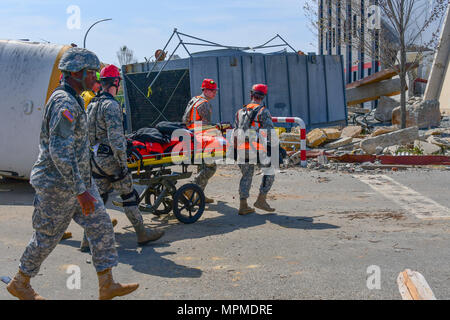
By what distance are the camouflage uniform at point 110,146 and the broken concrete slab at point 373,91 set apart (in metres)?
18.0

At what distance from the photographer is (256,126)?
7.32 meters

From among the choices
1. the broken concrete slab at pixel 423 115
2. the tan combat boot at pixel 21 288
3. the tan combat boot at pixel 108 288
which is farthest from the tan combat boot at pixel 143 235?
the broken concrete slab at pixel 423 115

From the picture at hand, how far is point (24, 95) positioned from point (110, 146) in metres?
3.99

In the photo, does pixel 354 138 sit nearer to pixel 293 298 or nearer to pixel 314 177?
pixel 314 177

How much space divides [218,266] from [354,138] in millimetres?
10495

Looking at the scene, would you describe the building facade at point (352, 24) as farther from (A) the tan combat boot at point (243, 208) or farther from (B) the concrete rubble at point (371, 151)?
(A) the tan combat boot at point (243, 208)

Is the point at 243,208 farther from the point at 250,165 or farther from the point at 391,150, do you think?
the point at 391,150

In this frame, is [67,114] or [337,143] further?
[337,143]

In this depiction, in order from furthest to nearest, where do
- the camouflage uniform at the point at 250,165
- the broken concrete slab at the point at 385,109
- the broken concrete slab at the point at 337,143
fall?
1. the broken concrete slab at the point at 385,109
2. the broken concrete slab at the point at 337,143
3. the camouflage uniform at the point at 250,165

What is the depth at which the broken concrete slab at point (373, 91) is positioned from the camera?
22312 millimetres

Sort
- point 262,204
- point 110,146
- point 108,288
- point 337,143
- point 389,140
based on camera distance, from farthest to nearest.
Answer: point 337,143
point 389,140
point 262,204
point 110,146
point 108,288

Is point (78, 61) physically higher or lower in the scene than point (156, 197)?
higher

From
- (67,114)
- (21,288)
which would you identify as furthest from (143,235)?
(67,114)

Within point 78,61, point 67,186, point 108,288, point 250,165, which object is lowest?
point 108,288
